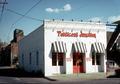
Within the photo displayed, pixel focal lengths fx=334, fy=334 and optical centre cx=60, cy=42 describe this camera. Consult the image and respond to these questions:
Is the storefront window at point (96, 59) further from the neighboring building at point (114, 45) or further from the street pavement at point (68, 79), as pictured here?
the street pavement at point (68, 79)

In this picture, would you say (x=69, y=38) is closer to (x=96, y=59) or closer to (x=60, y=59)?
(x=60, y=59)

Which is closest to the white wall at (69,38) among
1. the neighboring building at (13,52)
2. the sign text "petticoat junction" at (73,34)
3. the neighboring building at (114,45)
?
the sign text "petticoat junction" at (73,34)

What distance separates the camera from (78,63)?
131 ft

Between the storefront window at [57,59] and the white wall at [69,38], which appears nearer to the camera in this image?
the white wall at [69,38]

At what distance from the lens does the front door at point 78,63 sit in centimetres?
3962

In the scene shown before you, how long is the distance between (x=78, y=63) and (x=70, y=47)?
2.33 m

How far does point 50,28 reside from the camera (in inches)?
1506

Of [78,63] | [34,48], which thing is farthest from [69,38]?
[34,48]

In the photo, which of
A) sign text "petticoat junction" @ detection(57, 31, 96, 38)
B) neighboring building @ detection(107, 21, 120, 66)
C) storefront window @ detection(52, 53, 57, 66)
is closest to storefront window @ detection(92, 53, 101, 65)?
sign text "petticoat junction" @ detection(57, 31, 96, 38)

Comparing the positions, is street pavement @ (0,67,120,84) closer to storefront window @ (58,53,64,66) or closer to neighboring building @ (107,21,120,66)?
storefront window @ (58,53,64,66)

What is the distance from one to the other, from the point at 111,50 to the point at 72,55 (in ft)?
29.5

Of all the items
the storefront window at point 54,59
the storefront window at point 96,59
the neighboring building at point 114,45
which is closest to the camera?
the storefront window at point 54,59

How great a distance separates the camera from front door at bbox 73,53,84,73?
130 ft

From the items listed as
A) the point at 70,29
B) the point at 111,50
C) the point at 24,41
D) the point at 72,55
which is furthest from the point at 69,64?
the point at 24,41
